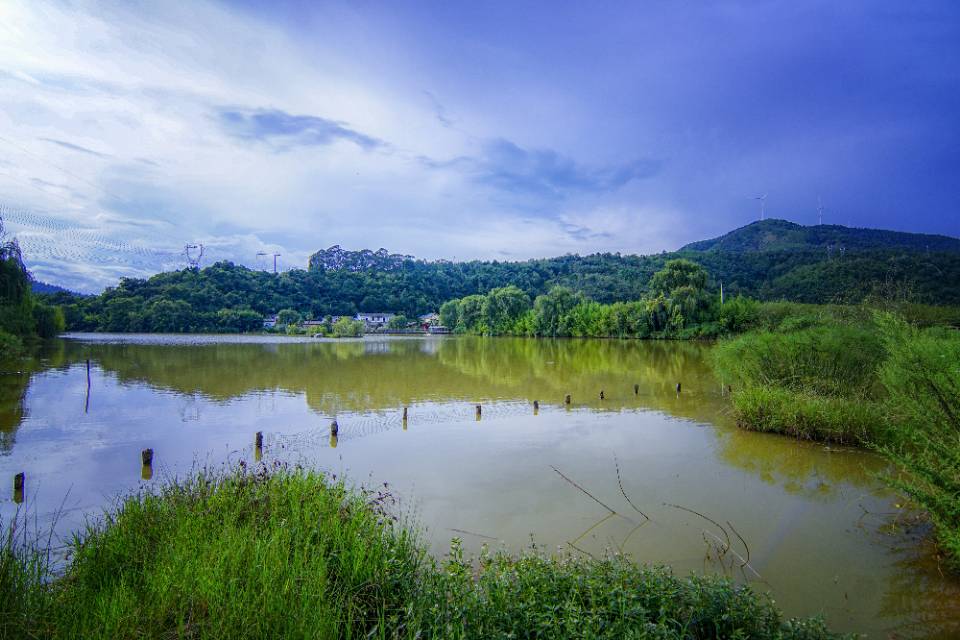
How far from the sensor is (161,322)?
291 ft

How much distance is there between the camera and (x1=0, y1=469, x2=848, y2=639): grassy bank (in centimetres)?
395

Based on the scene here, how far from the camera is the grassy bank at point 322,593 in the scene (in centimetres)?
395

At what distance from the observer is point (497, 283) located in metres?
134

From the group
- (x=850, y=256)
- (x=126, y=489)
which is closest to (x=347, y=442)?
(x=126, y=489)

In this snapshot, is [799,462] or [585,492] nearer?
[585,492]

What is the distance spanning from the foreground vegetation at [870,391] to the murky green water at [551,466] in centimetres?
77

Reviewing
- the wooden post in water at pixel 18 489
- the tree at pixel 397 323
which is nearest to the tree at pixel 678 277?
the tree at pixel 397 323

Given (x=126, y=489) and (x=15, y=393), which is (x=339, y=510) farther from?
(x=15, y=393)

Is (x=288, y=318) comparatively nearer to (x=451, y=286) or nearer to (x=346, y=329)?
(x=346, y=329)

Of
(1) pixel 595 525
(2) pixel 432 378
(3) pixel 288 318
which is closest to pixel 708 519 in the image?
(1) pixel 595 525

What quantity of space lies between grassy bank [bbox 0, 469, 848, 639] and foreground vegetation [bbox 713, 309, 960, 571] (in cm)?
347

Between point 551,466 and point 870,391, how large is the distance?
1015 cm

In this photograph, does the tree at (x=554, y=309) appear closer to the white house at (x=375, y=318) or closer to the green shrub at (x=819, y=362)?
the white house at (x=375, y=318)

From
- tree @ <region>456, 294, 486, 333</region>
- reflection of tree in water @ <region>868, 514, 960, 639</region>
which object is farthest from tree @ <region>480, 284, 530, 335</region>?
reflection of tree in water @ <region>868, 514, 960, 639</region>
